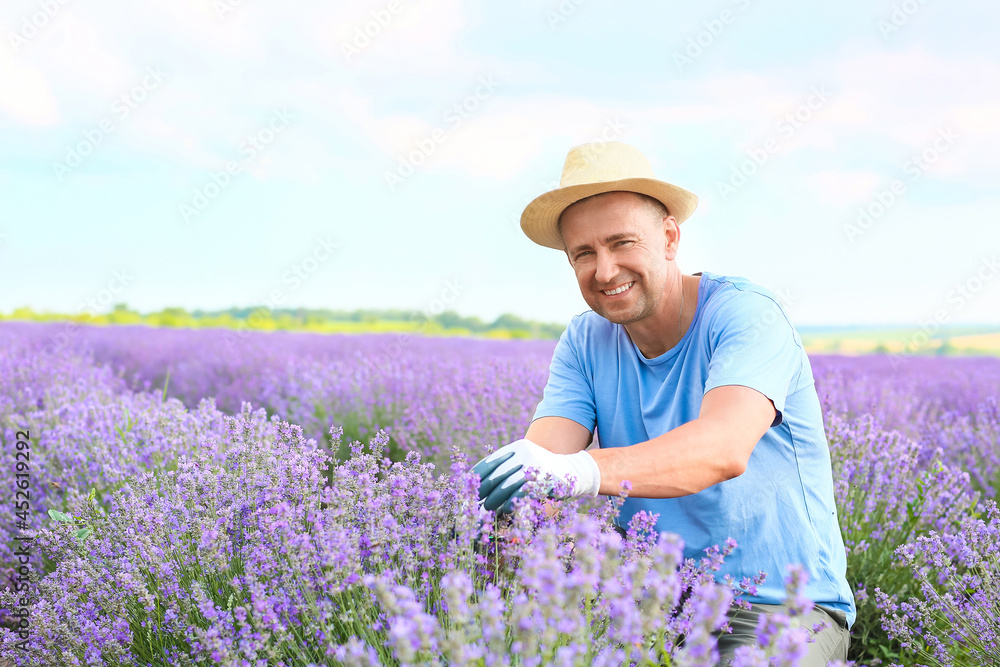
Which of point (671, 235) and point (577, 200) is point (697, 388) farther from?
point (577, 200)

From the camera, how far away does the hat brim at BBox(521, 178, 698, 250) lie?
204 cm

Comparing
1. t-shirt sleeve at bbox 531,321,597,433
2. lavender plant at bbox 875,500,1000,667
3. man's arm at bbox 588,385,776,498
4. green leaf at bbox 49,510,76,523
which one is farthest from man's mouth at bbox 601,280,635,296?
green leaf at bbox 49,510,76,523

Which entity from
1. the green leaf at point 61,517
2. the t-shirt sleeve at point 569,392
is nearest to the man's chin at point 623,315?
the t-shirt sleeve at point 569,392

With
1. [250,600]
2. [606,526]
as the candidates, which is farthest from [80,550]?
[606,526]

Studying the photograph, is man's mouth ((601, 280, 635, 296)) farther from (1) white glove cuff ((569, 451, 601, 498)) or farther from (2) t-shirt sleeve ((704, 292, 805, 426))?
(1) white glove cuff ((569, 451, 601, 498))

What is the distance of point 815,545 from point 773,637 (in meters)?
1.33

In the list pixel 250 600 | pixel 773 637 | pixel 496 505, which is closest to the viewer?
pixel 773 637

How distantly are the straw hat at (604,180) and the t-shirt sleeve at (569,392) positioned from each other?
0.50m

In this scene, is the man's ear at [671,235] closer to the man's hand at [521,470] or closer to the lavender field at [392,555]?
the lavender field at [392,555]

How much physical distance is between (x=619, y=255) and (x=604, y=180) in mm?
223

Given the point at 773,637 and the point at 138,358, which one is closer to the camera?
the point at 773,637

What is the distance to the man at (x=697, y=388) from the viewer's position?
1825mm

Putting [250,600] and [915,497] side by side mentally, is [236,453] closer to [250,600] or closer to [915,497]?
[250,600]

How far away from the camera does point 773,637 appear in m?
0.83
